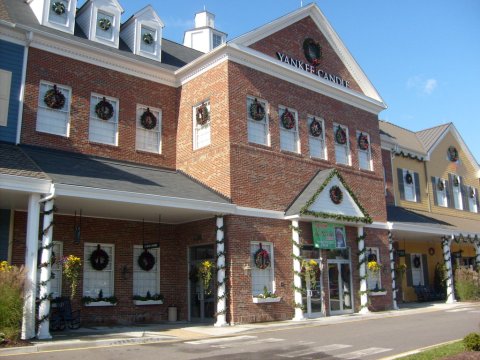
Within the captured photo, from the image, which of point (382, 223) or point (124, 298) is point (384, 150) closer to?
point (382, 223)

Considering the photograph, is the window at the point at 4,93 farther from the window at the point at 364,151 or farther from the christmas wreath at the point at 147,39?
the window at the point at 364,151

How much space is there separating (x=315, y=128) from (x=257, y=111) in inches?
127

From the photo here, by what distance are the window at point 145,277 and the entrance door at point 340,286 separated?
6488 mm

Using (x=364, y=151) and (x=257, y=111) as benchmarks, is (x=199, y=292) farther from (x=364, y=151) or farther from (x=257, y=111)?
(x=364, y=151)

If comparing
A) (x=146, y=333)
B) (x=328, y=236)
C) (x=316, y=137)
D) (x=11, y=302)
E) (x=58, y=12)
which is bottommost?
(x=146, y=333)

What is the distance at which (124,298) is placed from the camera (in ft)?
56.2

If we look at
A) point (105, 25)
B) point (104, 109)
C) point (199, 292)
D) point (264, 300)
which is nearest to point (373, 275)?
point (264, 300)

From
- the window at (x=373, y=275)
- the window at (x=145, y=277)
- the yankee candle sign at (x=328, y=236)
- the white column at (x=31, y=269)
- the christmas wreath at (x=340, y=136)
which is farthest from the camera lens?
the christmas wreath at (x=340, y=136)

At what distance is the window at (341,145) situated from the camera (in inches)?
850

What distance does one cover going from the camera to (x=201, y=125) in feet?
61.9

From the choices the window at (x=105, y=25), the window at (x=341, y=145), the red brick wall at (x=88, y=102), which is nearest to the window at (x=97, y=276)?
the red brick wall at (x=88, y=102)

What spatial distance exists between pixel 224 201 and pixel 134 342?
5.55 meters

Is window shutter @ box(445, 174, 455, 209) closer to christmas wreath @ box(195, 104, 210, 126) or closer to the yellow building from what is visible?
the yellow building

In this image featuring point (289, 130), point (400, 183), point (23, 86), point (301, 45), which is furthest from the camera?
point (400, 183)
